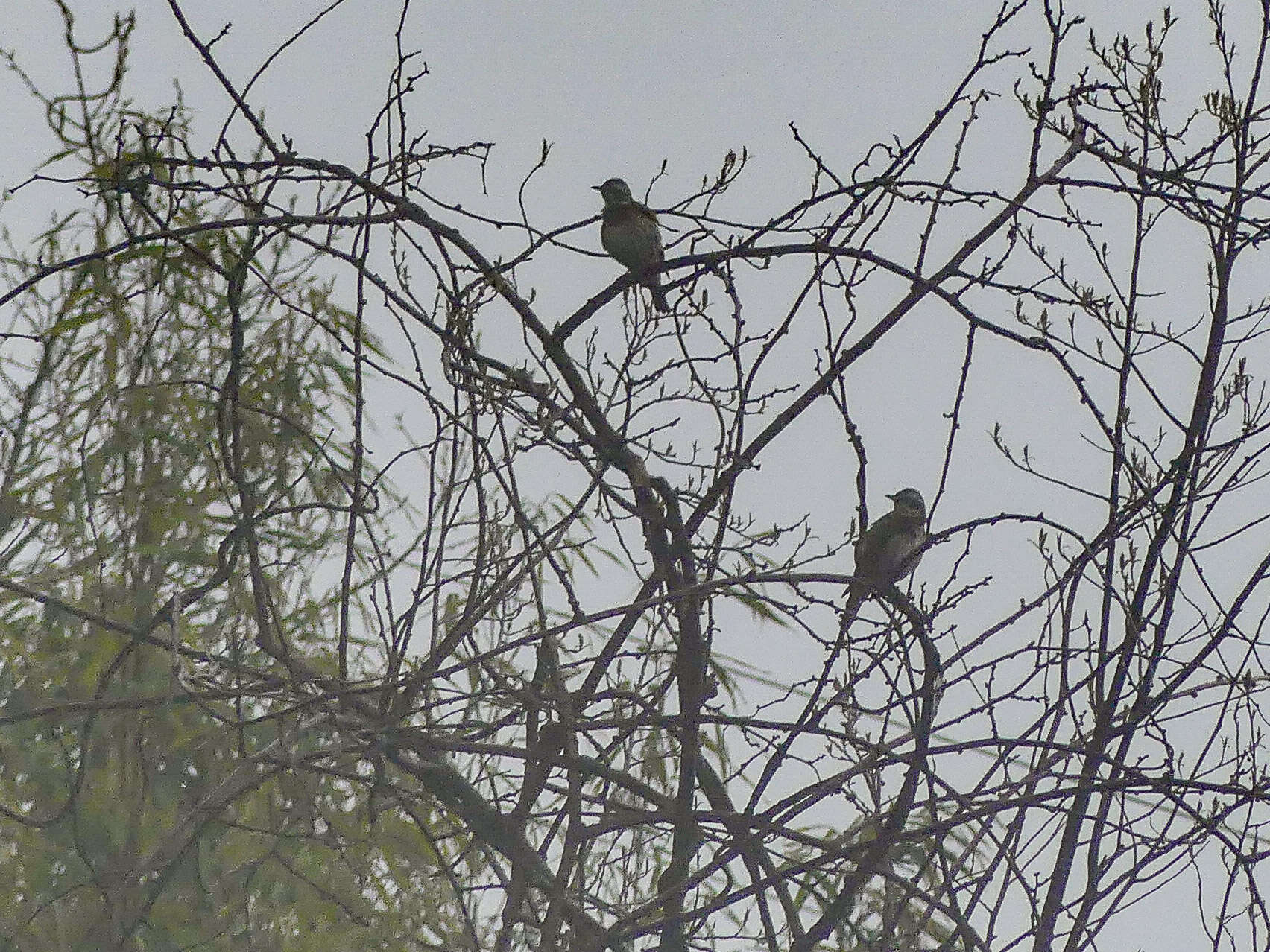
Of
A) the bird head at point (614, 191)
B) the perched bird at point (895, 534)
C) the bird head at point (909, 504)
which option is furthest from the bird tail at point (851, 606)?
the bird head at point (614, 191)

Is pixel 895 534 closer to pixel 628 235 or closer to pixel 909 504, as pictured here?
pixel 909 504

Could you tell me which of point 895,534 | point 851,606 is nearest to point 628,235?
point 895,534

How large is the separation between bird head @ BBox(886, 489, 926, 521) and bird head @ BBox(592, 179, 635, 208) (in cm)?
95

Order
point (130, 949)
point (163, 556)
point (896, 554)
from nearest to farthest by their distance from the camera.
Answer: point (130, 949), point (163, 556), point (896, 554)

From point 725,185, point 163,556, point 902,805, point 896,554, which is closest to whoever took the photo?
point 902,805

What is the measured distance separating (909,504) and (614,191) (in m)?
1.03

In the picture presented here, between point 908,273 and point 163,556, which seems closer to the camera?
point 908,273

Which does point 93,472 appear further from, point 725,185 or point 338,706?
point 725,185

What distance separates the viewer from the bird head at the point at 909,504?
3168mm

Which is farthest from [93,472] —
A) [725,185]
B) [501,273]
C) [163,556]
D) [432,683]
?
[725,185]

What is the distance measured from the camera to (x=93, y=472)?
8.87ft

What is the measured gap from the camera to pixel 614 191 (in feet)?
11.0

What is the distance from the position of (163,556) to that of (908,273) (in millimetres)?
1639

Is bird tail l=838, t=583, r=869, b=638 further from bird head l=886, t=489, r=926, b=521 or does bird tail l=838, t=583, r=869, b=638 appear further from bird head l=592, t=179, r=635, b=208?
bird head l=592, t=179, r=635, b=208
